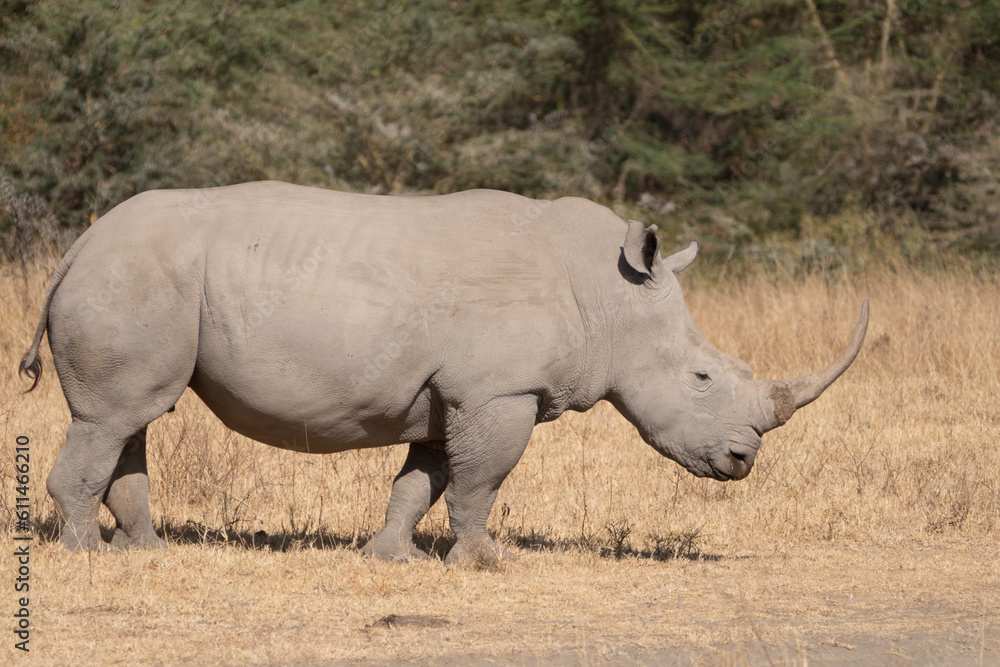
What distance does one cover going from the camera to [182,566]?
18.1 feet

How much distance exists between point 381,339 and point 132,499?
1569 millimetres

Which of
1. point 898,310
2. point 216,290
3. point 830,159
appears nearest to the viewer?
point 216,290

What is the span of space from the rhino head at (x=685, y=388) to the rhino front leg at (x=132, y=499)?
93.8 inches

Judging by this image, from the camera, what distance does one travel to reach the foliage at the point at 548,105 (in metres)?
14.9

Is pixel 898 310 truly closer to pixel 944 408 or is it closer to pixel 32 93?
pixel 944 408

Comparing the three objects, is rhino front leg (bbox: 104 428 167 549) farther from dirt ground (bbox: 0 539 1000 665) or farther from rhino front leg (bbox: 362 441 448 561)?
rhino front leg (bbox: 362 441 448 561)

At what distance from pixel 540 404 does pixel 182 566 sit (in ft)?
6.07

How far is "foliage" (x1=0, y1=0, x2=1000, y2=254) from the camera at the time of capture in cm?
1488

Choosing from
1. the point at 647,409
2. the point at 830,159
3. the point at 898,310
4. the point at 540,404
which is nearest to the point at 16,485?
the point at 540,404

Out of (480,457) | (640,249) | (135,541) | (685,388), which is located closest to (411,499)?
(480,457)

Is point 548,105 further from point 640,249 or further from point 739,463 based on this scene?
point 739,463

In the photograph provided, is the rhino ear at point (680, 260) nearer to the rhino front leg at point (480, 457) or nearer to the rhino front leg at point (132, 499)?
the rhino front leg at point (480, 457)

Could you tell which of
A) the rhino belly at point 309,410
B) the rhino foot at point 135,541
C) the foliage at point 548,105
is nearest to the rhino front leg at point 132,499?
the rhino foot at point 135,541

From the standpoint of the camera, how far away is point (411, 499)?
5988 mm
